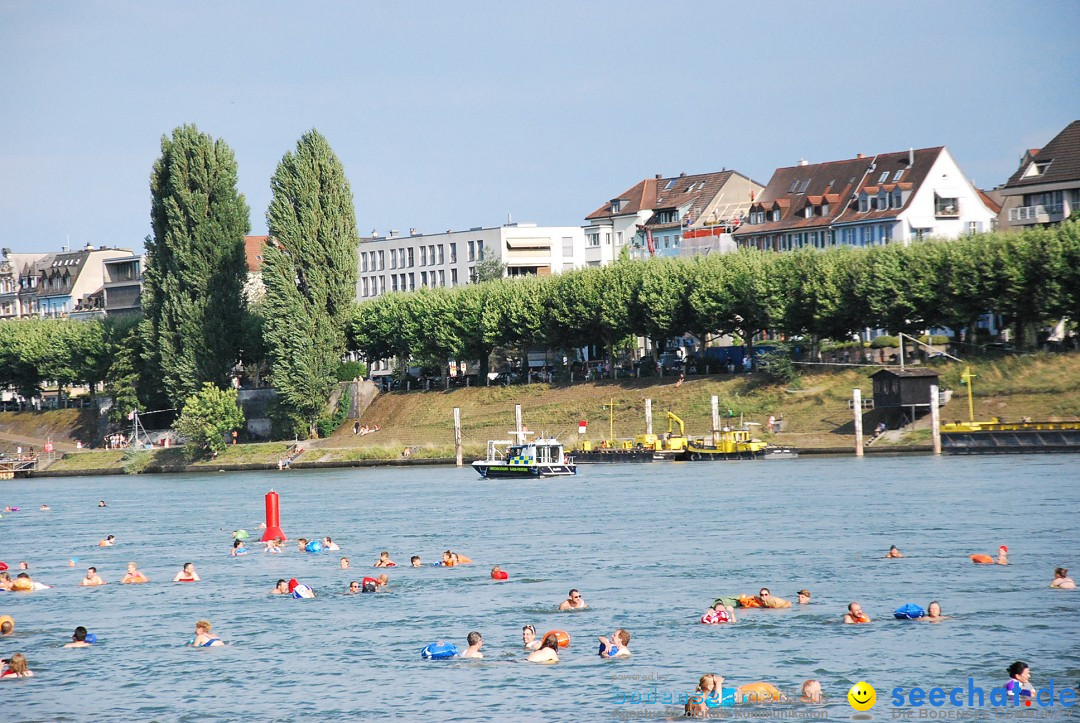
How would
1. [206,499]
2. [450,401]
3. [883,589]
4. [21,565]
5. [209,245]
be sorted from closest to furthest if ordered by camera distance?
1. [883,589]
2. [21,565]
3. [206,499]
4. [209,245]
5. [450,401]

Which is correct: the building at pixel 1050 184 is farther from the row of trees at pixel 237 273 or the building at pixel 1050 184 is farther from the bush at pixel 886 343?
the row of trees at pixel 237 273

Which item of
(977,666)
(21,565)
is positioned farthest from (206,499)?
(977,666)

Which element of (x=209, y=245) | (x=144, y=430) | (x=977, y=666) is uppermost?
(x=209, y=245)

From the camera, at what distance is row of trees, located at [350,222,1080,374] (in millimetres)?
102125

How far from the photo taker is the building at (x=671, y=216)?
6181 inches

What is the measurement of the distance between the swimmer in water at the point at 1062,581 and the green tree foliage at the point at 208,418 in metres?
89.6

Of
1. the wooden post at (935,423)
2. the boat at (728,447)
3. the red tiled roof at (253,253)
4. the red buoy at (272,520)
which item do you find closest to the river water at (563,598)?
the red buoy at (272,520)

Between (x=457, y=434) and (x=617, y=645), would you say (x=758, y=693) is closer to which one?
(x=617, y=645)

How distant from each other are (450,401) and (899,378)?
4581cm

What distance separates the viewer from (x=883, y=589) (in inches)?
1737

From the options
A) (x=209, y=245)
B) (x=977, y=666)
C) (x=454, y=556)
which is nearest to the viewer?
(x=977, y=666)

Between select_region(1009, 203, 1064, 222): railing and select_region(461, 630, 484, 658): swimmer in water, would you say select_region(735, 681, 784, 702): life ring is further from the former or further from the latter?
select_region(1009, 203, 1064, 222): railing

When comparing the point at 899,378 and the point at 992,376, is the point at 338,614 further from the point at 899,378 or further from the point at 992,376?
the point at 992,376

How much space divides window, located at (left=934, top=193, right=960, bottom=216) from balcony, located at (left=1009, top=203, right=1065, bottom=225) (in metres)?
8.87
